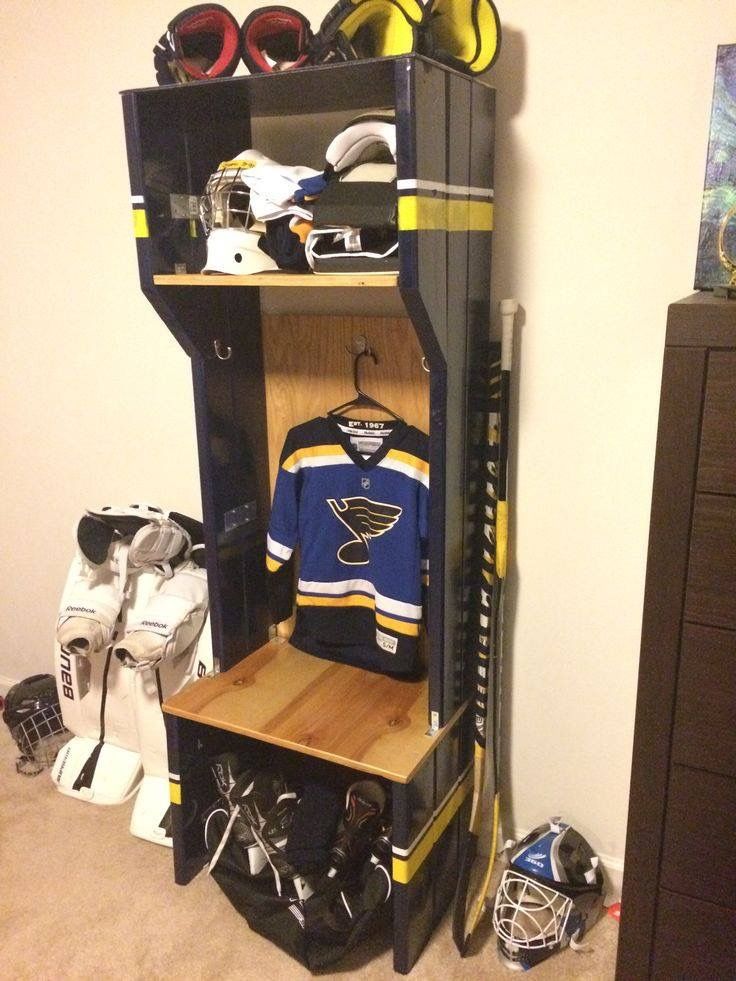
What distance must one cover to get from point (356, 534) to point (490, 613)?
1.14 feet

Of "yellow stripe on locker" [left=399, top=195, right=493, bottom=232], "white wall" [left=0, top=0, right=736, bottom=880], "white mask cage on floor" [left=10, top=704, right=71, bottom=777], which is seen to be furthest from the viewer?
"white mask cage on floor" [left=10, top=704, right=71, bottom=777]

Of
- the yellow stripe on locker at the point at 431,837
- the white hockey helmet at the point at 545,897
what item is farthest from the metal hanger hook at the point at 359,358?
the white hockey helmet at the point at 545,897

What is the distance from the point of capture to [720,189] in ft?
4.93

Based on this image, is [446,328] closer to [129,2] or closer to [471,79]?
[471,79]

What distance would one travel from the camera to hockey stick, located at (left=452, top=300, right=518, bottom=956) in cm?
174

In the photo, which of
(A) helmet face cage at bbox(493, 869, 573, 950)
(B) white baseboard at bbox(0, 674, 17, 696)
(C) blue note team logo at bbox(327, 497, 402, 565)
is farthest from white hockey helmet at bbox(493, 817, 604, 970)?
(B) white baseboard at bbox(0, 674, 17, 696)

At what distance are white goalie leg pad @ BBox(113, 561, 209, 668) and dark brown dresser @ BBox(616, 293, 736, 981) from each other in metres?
1.14

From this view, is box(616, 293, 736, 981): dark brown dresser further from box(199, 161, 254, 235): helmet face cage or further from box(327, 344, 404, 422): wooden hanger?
Answer: box(199, 161, 254, 235): helmet face cage

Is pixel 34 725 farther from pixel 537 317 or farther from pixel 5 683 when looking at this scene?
pixel 537 317

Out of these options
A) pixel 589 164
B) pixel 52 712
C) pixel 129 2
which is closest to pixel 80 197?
pixel 129 2

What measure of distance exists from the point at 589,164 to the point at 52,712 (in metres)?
2.13

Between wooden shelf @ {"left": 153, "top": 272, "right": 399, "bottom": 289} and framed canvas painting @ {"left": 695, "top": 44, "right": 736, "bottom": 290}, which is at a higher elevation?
framed canvas painting @ {"left": 695, "top": 44, "right": 736, "bottom": 290}

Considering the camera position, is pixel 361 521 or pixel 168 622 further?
pixel 168 622

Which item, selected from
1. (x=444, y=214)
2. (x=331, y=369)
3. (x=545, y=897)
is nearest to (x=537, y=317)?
(x=444, y=214)
